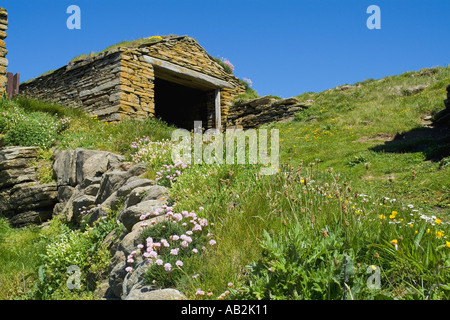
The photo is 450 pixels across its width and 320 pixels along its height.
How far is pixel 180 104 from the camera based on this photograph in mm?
19359

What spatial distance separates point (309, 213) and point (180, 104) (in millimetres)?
16618

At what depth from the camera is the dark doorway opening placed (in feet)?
59.4

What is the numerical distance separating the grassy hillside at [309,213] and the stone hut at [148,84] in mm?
1687

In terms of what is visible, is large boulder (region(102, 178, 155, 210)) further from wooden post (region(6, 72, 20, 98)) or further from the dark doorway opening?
the dark doorway opening

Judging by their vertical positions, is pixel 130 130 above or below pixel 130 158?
above

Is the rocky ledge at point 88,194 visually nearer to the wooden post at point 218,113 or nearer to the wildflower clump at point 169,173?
the wildflower clump at point 169,173

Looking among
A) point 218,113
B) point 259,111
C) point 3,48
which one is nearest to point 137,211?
point 3,48

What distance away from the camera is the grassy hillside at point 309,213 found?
2.54 meters

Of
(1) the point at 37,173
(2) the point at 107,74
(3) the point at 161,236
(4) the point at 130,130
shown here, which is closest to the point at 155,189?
(3) the point at 161,236

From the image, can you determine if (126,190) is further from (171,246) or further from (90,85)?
(90,85)

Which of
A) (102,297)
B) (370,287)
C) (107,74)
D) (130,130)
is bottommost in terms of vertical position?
(102,297)
